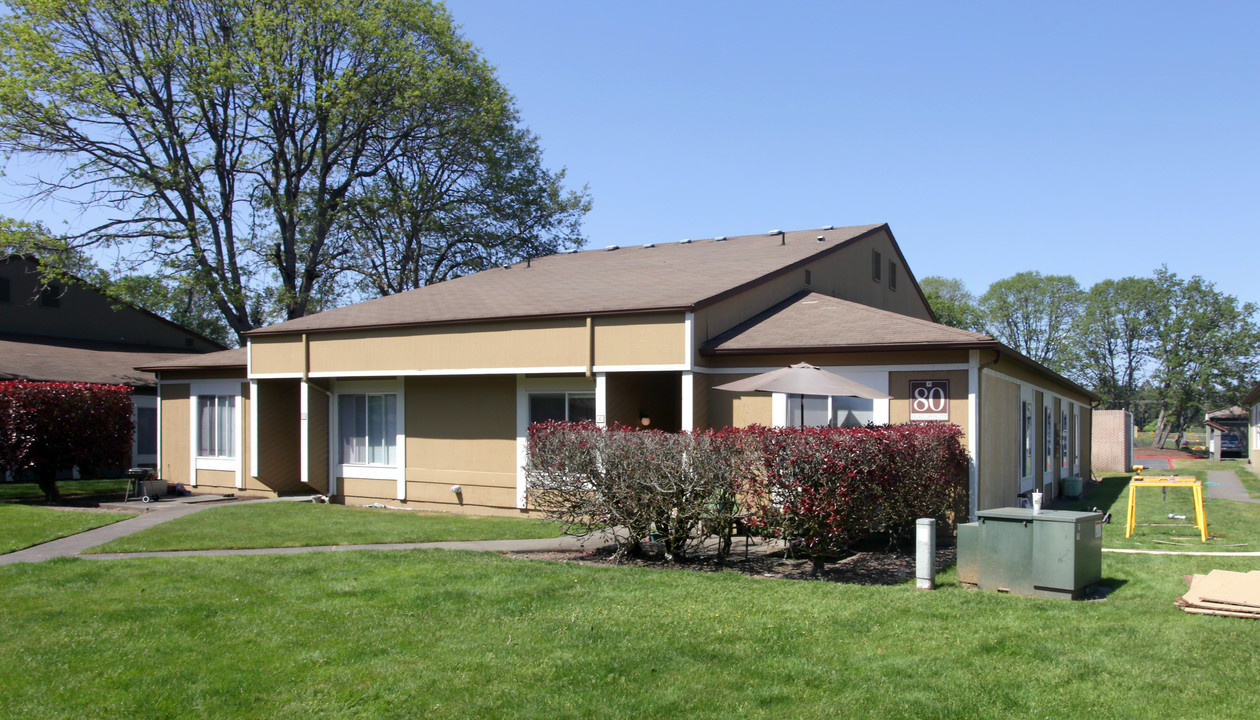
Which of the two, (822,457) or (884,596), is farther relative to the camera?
(822,457)

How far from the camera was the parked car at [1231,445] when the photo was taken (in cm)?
5275

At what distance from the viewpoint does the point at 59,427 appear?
19.0 meters

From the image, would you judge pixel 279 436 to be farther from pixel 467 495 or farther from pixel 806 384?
pixel 806 384

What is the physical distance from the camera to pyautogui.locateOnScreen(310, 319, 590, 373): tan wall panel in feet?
48.4

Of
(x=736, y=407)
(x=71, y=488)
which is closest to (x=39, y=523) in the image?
(x=71, y=488)

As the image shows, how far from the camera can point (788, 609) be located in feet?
25.7

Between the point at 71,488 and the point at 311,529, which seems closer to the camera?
the point at 311,529

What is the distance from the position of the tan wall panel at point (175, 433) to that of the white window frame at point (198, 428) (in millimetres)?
233

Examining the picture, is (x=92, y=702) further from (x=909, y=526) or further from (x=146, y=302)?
(x=146, y=302)

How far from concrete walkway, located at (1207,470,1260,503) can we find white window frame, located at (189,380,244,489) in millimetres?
21806

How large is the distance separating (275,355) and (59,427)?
16.3ft

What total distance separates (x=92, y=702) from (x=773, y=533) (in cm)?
647

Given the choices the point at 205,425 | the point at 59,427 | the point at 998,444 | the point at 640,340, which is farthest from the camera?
the point at 205,425

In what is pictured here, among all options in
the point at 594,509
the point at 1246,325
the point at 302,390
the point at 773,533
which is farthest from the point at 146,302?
the point at 1246,325
